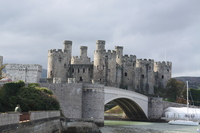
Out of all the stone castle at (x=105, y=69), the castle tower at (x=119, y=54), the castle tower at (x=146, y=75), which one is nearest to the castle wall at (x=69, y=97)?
the stone castle at (x=105, y=69)

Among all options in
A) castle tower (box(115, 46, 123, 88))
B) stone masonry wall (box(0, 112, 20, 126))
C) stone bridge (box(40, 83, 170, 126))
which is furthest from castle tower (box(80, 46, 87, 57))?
stone masonry wall (box(0, 112, 20, 126))

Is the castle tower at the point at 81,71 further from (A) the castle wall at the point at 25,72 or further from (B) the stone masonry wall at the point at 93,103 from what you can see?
(B) the stone masonry wall at the point at 93,103

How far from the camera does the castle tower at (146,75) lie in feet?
232

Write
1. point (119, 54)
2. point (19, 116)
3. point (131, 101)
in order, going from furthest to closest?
1. point (119, 54)
2. point (131, 101)
3. point (19, 116)

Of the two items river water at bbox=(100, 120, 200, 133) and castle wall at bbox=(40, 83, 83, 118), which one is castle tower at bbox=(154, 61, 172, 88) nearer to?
river water at bbox=(100, 120, 200, 133)

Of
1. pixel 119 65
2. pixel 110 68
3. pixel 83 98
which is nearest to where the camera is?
pixel 83 98

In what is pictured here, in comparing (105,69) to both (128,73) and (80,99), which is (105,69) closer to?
(128,73)

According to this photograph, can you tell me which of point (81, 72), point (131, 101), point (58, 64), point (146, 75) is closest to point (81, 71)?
point (81, 72)

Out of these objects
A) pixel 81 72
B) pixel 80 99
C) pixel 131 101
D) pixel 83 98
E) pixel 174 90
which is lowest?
pixel 131 101

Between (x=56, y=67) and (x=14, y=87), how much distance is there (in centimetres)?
3304

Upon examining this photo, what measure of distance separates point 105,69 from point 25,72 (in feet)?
59.0

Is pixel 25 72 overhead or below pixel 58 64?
below

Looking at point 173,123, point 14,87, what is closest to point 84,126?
point 14,87

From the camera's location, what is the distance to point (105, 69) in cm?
6081
